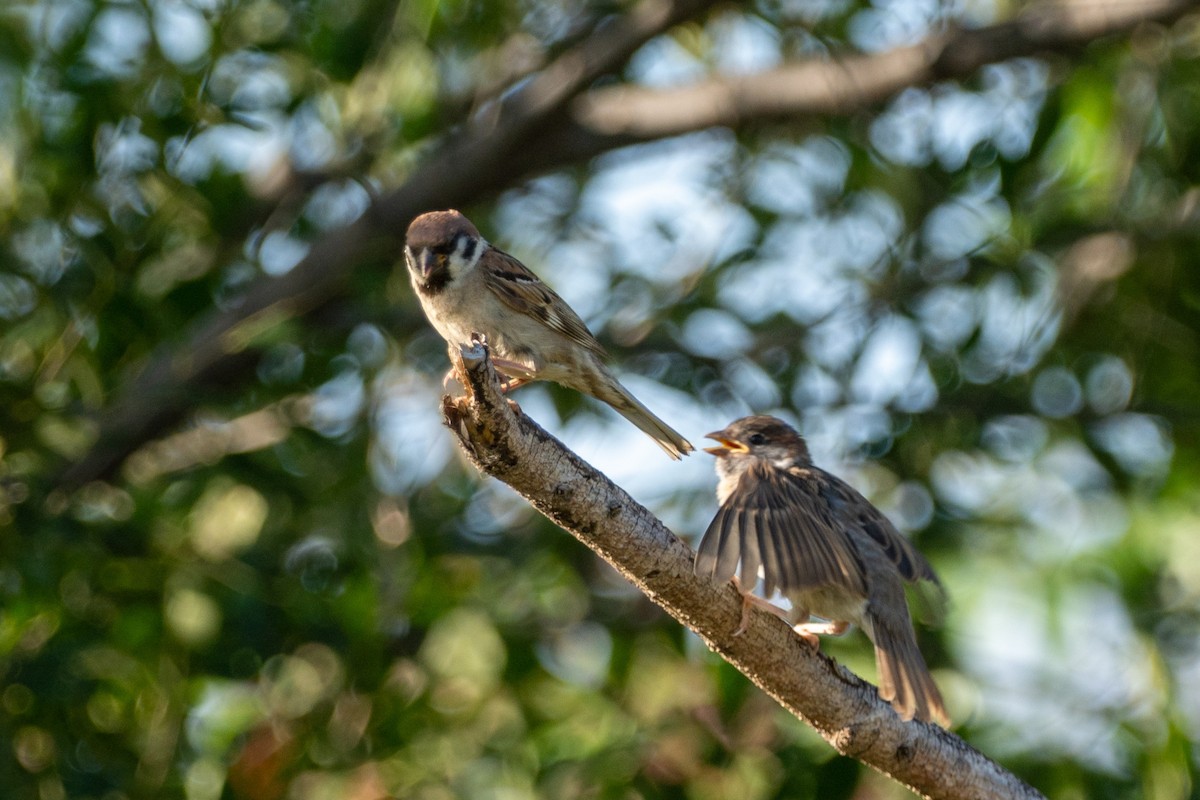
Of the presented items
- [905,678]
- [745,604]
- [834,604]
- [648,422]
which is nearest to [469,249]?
[648,422]

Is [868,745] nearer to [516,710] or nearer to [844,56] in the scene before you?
[516,710]

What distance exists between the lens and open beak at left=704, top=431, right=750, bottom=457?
211 inches

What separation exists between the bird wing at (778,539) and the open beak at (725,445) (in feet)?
1.33

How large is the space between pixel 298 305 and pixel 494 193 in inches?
44.8

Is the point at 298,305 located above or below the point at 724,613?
below

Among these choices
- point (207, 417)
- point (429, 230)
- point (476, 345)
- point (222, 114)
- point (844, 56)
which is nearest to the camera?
point (476, 345)

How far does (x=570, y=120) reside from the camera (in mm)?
6855

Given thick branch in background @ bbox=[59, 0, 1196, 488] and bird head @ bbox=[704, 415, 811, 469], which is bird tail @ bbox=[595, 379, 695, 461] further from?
thick branch in background @ bbox=[59, 0, 1196, 488]

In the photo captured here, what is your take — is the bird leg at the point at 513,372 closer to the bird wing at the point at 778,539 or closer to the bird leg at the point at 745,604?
the bird wing at the point at 778,539

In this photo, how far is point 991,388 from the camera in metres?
6.25

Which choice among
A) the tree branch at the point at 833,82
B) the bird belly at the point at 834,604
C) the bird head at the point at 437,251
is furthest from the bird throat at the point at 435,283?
the tree branch at the point at 833,82

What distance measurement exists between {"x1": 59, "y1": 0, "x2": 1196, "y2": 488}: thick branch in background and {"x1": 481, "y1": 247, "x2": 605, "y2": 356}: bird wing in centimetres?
125

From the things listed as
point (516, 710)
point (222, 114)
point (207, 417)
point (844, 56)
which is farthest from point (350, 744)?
point (844, 56)

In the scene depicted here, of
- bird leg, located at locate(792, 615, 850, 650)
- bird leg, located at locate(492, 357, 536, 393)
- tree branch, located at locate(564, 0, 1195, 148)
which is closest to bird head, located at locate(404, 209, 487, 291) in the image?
bird leg, located at locate(492, 357, 536, 393)
